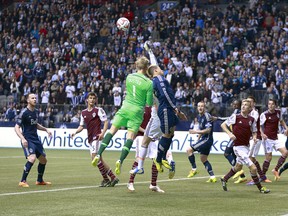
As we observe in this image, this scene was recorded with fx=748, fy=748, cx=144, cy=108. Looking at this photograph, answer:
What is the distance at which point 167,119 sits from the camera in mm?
14688

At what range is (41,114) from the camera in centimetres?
3634

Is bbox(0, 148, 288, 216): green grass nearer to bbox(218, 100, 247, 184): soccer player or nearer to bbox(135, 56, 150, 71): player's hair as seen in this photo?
bbox(218, 100, 247, 184): soccer player

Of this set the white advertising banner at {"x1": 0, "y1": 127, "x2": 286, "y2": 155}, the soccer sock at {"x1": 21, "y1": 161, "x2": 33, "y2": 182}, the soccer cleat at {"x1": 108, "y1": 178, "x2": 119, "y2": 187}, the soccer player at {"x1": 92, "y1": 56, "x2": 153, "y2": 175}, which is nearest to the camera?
the soccer player at {"x1": 92, "y1": 56, "x2": 153, "y2": 175}

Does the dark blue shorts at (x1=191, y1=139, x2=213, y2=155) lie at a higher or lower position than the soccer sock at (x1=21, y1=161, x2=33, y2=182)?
higher

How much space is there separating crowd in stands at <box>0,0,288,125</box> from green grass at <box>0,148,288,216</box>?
50.0 feet

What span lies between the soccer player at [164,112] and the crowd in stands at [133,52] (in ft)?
59.4

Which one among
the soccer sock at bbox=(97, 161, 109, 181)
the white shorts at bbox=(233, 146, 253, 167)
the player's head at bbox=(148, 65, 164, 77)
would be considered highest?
the player's head at bbox=(148, 65, 164, 77)

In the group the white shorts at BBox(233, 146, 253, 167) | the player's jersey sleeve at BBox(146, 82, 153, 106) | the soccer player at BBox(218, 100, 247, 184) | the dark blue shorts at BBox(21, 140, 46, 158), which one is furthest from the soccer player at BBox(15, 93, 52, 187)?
the soccer player at BBox(218, 100, 247, 184)

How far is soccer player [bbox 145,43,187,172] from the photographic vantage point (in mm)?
14625

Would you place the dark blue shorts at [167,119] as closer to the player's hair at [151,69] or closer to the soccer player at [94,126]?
the player's hair at [151,69]

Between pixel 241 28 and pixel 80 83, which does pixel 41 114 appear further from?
pixel 241 28

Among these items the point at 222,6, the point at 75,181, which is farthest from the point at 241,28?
the point at 75,181

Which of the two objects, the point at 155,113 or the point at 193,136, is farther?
the point at 193,136

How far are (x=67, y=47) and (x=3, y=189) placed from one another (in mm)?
28835
